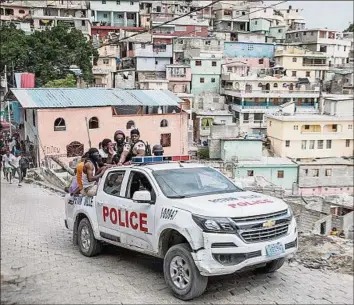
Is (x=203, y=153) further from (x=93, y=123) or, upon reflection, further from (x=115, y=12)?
(x=115, y=12)

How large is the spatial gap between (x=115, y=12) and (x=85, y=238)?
2264 inches

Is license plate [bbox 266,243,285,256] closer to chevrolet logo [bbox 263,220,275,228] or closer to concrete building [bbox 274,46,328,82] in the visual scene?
chevrolet logo [bbox 263,220,275,228]

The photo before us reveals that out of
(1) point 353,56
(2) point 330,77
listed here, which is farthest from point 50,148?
(1) point 353,56

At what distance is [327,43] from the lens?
56875mm

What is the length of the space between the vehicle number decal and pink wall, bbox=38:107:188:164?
68.1 ft

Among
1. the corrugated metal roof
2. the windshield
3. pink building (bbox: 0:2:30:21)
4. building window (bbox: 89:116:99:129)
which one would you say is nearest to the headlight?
the windshield

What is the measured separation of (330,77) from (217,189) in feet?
169

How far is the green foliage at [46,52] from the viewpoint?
113ft

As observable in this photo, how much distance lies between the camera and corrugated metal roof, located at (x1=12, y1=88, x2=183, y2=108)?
24.3m

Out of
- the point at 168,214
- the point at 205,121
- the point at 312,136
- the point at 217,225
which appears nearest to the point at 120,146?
the point at 168,214

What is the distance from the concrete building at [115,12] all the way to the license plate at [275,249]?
57794 millimetres

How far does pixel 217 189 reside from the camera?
6070mm

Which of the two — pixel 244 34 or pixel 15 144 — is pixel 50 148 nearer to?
pixel 15 144

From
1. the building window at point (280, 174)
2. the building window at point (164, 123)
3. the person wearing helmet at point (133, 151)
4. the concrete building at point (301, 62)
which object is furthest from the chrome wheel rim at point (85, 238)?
the concrete building at point (301, 62)
